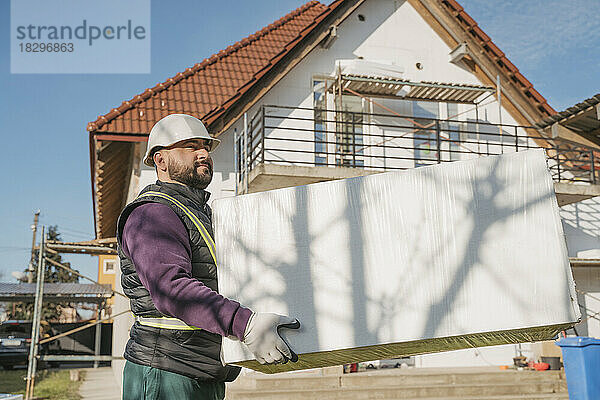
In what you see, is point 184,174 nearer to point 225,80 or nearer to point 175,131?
point 175,131

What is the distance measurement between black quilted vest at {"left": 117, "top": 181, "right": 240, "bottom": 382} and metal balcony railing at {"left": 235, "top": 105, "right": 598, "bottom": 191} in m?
7.62

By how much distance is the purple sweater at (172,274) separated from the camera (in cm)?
196

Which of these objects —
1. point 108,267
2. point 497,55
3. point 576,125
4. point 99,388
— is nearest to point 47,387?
point 99,388

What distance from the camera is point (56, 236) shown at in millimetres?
53938

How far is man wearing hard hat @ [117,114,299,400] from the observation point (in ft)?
6.44

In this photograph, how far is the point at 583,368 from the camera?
7453 millimetres

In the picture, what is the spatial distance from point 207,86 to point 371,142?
331 cm

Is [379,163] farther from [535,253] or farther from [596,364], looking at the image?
[535,253]

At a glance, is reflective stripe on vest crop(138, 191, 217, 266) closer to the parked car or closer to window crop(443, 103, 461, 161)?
window crop(443, 103, 461, 161)

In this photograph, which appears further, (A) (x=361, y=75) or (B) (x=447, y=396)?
(A) (x=361, y=75)

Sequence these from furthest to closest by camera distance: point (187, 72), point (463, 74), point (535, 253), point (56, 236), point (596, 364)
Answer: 1. point (56, 236)
2. point (463, 74)
3. point (187, 72)
4. point (596, 364)
5. point (535, 253)

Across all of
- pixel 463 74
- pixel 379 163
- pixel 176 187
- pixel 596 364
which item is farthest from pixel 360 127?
pixel 176 187

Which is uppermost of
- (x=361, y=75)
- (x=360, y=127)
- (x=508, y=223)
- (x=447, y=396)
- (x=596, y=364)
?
(x=361, y=75)

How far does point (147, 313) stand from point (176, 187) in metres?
0.50
